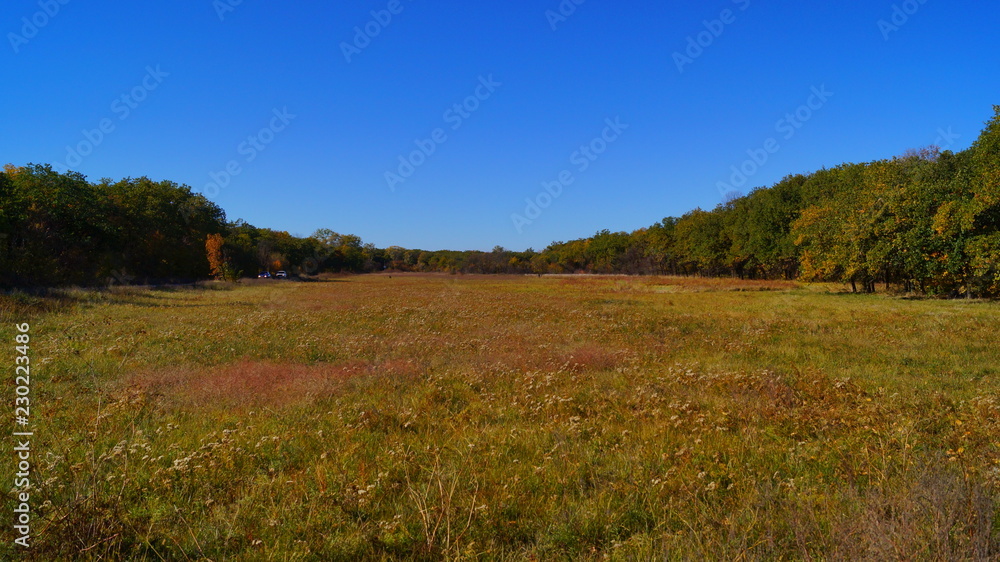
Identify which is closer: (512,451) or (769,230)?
(512,451)

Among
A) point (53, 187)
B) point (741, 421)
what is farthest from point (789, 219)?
point (53, 187)

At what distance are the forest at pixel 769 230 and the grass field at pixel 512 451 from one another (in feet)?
70.5

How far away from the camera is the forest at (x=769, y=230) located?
29812 mm

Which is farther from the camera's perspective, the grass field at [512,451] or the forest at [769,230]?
the forest at [769,230]

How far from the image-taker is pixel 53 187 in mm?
42062

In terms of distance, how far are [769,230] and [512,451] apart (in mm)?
73224

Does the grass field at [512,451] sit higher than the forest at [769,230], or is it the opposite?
the forest at [769,230]

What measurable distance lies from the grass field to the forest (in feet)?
70.5

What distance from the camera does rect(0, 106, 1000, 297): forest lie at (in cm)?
2981

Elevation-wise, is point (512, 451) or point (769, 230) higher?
point (769, 230)

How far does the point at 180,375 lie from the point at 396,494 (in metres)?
8.66

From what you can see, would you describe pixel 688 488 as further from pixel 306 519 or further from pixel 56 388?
pixel 56 388

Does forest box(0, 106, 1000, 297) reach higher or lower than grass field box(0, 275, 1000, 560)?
higher

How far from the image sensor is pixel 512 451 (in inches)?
266
